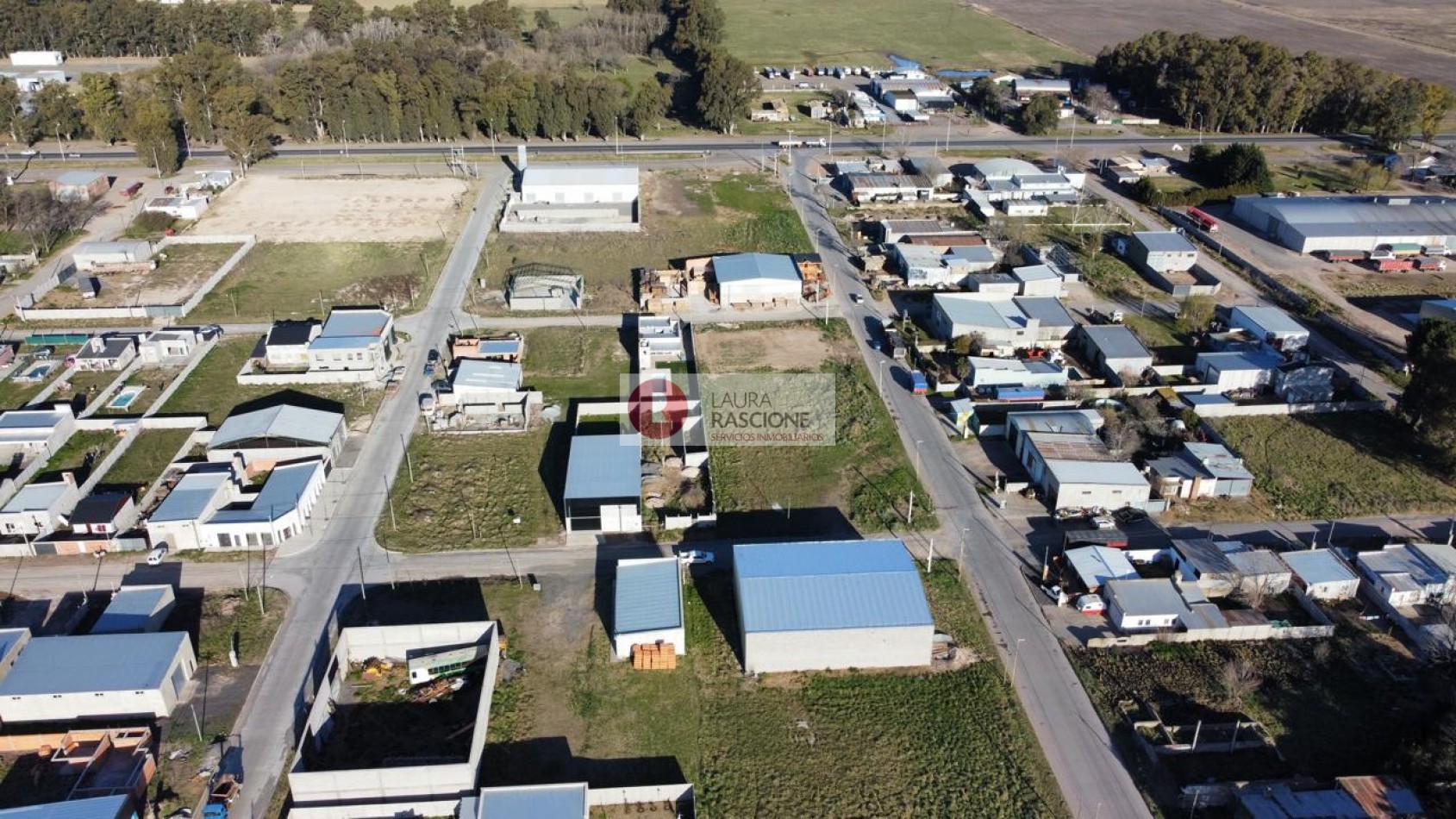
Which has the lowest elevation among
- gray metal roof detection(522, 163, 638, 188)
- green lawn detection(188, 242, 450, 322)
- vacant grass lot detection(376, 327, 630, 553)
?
vacant grass lot detection(376, 327, 630, 553)

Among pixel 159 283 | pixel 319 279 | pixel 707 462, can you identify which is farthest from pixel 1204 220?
pixel 159 283

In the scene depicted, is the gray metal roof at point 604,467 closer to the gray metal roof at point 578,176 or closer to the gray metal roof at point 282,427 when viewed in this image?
the gray metal roof at point 282,427

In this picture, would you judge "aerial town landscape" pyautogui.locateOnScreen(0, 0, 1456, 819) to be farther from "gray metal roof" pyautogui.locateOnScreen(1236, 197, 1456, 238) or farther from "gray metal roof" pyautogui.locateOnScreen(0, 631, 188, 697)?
"gray metal roof" pyautogui.locateOnScreen(1236, 197, 1456, 238)

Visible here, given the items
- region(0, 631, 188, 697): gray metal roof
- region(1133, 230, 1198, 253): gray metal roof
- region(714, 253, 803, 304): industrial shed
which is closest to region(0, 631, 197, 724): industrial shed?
region(0, 631, 188, 697): gray metal roof

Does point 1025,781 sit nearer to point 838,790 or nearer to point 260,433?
point 838,790

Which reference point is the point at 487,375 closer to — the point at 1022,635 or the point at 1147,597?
the point at 1022,635

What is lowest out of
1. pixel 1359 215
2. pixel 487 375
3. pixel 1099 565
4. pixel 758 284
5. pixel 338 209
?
pixel 1099 565
